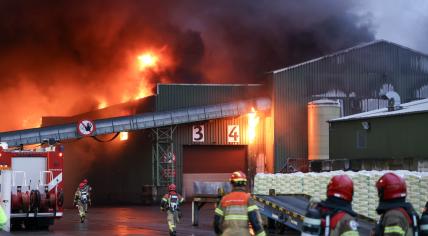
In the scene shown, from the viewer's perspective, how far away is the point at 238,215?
9266mm

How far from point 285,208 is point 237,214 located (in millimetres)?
11206

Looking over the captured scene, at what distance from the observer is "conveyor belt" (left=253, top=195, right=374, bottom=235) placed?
1972 cm

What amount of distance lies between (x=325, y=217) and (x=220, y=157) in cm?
4076

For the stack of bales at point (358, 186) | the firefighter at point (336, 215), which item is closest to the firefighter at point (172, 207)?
the stack of bales at point (358, 186)

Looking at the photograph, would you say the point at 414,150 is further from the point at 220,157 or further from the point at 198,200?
the point at 220,157

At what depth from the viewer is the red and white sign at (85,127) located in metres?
43.3

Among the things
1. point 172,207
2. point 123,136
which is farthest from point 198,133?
point 172,207

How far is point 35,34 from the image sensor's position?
175 ft

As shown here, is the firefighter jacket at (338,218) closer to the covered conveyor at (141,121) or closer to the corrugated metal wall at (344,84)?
the covered conveyor at (141,121)

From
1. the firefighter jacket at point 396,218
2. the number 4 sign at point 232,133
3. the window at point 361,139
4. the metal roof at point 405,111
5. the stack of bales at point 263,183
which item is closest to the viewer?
the firefighter jacket at point 396,218

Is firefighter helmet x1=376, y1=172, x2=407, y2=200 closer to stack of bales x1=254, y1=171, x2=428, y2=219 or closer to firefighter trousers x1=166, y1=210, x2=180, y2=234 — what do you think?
stack of bales x1=254, y1=171, x2=428, y2=219

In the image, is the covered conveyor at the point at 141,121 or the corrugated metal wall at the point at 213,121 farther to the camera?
the corrugated metal wall at the point at 213,121

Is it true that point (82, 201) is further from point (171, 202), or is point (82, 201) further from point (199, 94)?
point (199, 94)

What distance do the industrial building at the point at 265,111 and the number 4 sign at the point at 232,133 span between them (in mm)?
61
